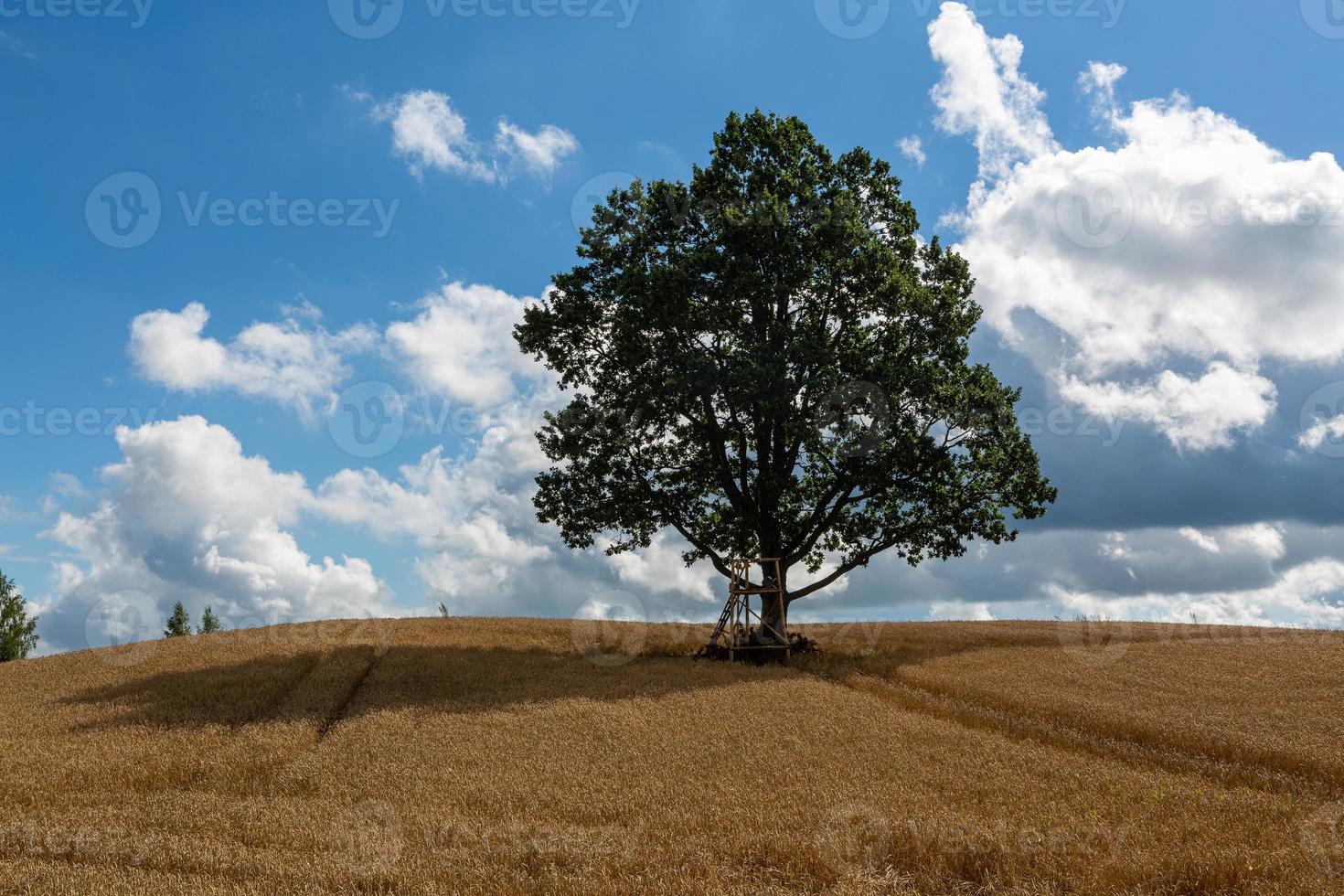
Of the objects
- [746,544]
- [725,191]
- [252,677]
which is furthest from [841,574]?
[252,677]

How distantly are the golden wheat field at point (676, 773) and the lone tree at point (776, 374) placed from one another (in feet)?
19.8

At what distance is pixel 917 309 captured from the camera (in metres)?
33.2

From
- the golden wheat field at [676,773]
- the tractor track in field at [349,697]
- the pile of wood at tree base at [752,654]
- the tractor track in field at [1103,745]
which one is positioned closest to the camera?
the golden wheat field at [676,773]

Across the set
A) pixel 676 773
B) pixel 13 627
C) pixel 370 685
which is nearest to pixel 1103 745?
pixel 676 773

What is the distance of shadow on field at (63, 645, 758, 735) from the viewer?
2148 cm

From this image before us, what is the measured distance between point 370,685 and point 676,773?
42.9 feet

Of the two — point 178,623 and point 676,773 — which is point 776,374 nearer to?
point 676,773

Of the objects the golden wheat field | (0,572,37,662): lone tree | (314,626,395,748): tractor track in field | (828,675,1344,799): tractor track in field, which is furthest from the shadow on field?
(0,572,37,662): lone tree

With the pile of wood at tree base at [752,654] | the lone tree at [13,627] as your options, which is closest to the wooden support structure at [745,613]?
the pile of wood at tree base at [752,654]

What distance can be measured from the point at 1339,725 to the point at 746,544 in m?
18.9

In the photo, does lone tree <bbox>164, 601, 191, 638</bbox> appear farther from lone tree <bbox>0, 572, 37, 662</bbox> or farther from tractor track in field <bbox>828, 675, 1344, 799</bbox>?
tractor track in field <bbox>828, 675, 1344, 799</bbox>

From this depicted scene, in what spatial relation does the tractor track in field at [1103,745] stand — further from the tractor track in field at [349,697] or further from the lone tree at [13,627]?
the lone tree at [13,627]

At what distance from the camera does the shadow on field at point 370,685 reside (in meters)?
21.5

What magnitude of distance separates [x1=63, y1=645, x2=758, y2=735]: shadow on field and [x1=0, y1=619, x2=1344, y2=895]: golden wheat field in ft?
0.51
